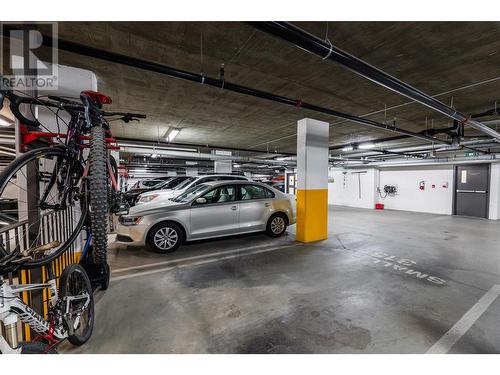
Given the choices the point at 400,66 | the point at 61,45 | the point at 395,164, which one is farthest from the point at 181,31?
the point at 395,164

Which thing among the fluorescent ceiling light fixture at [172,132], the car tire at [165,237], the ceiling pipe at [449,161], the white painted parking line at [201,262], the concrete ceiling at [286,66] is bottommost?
the white painted parking line at [201,262]

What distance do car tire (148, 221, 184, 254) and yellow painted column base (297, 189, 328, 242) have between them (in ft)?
8.36

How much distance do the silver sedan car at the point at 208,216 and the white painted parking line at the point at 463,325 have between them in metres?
3.28

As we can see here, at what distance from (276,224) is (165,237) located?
2446 mm

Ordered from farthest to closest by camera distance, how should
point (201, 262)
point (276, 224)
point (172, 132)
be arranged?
1. point (172, 132)
2. point (276, 224)
3. point (201, 262)

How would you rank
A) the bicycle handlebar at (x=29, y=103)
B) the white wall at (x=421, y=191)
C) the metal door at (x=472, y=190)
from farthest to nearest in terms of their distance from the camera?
the white wall at (x=421, y=191) < the metal door at (x=472, y=190) < the bicycle handlebar at (x=29, y=103)

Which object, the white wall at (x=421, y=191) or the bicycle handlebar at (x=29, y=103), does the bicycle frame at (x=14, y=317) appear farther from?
the white wall at (x=421, y=191)

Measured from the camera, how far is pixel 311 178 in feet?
15.7

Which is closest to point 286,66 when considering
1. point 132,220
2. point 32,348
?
point 132,220

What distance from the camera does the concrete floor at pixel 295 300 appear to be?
5.86 ft

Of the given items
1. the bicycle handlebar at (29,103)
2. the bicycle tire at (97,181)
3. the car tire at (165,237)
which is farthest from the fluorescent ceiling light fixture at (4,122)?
the bicycle tire at (97,181)

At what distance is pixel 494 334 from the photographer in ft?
6.18

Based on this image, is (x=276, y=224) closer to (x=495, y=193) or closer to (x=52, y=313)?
(x=52, y=313)
